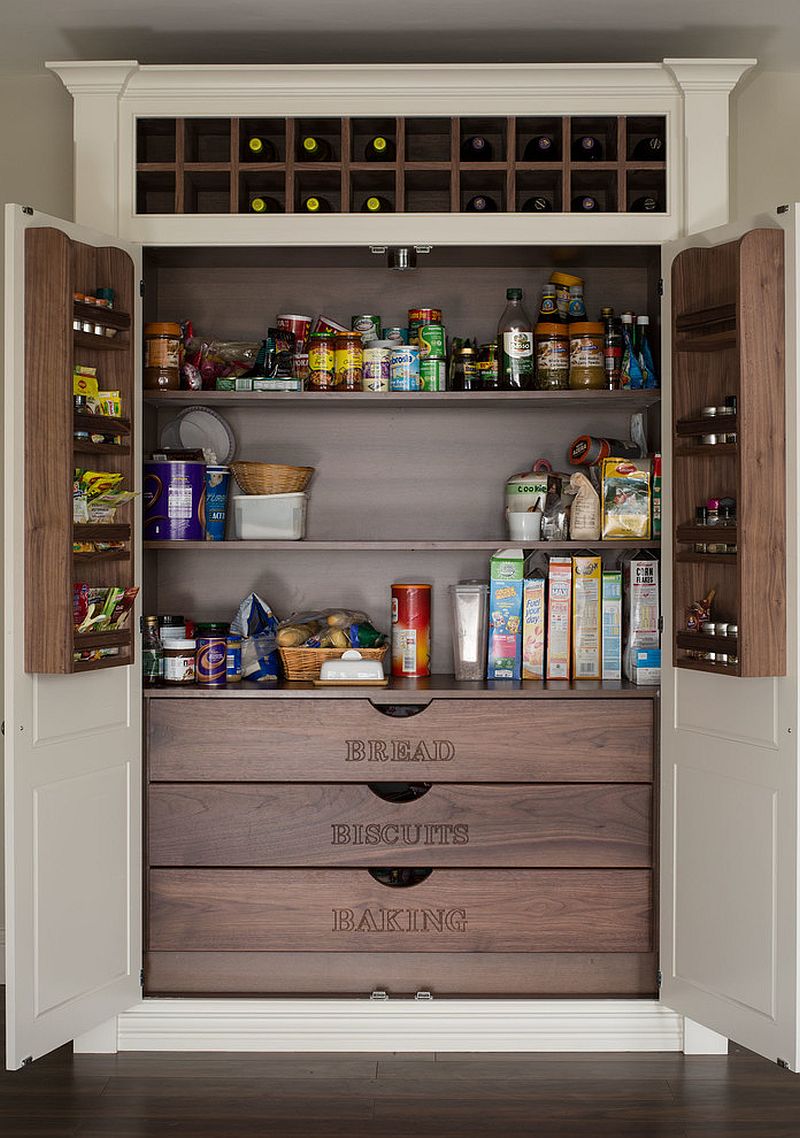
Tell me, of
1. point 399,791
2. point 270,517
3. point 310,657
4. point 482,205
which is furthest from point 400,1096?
point 482,205

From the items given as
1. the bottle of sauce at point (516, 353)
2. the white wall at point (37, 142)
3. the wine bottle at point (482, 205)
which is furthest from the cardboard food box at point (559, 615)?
the white wall at point (37, 142)

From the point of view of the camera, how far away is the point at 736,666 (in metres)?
2.54

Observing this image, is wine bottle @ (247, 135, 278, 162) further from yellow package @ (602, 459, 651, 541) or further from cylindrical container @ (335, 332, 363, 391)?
yellow package @ (602, 459, 651, 541)

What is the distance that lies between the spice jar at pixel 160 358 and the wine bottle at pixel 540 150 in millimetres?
1066

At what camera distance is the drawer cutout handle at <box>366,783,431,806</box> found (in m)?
2.95

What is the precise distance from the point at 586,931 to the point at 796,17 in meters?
2.46

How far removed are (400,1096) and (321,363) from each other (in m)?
1.88

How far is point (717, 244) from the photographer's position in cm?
270

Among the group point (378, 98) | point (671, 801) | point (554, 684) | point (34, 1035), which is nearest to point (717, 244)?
point (378, 98)

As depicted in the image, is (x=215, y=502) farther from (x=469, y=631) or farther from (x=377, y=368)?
(x=469, y=631)

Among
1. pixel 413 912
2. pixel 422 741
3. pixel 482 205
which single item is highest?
pixel 482 205

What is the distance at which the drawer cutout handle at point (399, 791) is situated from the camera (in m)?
2.95

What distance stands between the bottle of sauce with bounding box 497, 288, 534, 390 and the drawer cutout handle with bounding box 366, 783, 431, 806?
1116 millimetres

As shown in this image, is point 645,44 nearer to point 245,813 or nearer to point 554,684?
point 554,684
